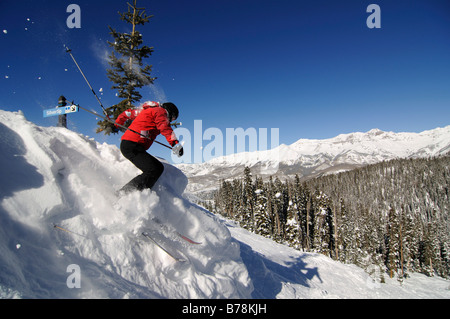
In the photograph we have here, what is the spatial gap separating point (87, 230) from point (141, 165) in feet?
5.22

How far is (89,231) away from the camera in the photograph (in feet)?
12.6

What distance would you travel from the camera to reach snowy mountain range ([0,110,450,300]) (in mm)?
2963

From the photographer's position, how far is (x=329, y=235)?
40562mm

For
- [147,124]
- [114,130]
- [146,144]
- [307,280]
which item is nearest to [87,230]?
[146,144]

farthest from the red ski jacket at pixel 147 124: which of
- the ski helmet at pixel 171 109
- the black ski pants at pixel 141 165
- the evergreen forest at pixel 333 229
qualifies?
the evergreen forest at pixel 333 229

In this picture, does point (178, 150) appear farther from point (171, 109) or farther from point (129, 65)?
point (129, 65)

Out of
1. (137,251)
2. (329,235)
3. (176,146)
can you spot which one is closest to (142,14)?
(176,146)

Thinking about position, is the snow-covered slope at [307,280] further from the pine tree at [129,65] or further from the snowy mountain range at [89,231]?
the pine tree at [129,65]

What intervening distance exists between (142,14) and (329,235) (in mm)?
44428

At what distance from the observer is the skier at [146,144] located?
4.64 meters

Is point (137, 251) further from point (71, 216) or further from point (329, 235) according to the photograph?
point (329, 235)

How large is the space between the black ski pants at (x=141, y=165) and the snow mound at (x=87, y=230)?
0.24m

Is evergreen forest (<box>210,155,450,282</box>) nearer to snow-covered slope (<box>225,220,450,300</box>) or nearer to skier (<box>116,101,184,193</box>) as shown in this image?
snow-covered slope (<box>225,220,450,300</box>)
